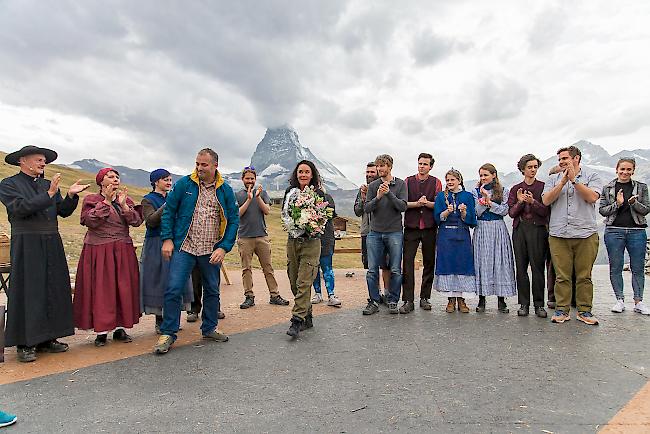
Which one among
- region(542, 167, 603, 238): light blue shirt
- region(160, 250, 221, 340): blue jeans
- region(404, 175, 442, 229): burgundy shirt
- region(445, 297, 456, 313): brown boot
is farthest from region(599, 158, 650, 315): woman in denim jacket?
region(160, 250, 221, 340): blue jeans

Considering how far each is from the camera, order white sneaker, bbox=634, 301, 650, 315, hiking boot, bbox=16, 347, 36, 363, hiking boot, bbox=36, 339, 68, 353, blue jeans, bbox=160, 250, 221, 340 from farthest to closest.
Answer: white sneaker, bbox=634, 301, 650, 315
blue jeans, bbox=160, 250, 221, 340
hiking boot, bbox=36, 339, 68, 353
hiking boot, bbox=16, 347, 36, 363

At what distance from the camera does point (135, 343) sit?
17.2 feet

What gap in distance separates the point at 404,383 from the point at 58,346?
3820 mm

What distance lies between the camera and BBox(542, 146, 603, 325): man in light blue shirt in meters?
5.71

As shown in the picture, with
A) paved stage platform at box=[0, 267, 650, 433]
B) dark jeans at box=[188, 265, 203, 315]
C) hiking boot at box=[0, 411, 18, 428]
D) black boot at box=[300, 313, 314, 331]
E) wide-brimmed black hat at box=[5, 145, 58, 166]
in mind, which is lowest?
paved stage platform at box=[0, 267, 650, 433]

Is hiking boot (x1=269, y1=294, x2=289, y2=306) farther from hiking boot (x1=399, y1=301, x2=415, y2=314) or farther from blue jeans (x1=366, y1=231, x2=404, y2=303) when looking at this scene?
hiking boot (x1=399, y1=301, x2=415, y2=314)

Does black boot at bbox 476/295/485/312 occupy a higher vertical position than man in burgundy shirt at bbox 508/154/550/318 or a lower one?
lower

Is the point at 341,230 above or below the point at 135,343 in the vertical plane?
above

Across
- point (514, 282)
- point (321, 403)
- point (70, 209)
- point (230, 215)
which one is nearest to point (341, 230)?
point (514, 282)

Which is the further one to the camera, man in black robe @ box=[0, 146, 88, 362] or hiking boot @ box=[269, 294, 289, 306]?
hiking boot @ box=[269, 294, 289, 306]

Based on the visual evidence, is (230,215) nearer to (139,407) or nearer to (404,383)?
(139,407)

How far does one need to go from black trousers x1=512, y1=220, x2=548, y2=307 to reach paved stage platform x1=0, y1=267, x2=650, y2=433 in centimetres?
70

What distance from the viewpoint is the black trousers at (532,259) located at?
20.6 feet

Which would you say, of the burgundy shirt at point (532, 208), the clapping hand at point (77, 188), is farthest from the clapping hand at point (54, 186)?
the burgundy shirt at point (532, 208)
